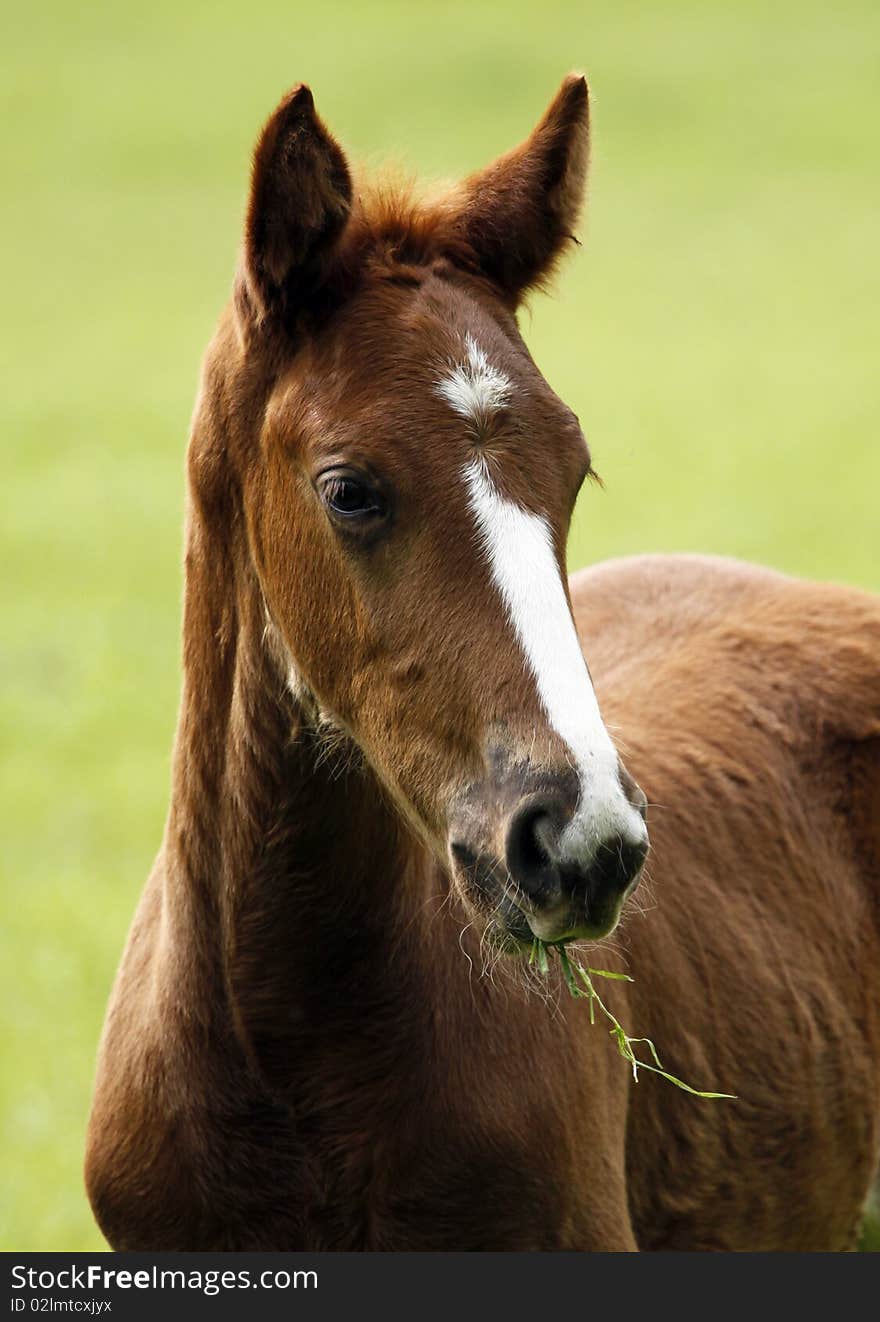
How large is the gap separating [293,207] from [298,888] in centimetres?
128

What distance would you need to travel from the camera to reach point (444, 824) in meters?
2.94

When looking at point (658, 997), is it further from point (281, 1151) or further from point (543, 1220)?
point (281, 1151)

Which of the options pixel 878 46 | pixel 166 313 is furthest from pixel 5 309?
pixel 878 46

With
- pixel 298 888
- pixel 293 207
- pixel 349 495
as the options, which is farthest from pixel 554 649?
pixel 293 207

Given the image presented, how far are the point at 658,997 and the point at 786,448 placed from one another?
16.5 m

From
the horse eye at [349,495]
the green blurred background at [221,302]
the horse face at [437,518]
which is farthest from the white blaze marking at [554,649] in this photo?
the green blurred background at [221,302]

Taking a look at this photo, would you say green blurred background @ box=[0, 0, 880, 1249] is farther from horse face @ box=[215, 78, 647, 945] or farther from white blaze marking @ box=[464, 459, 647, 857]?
white blaze marking @ box=[464, 459, 647, 857]

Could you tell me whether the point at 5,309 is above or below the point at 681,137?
below

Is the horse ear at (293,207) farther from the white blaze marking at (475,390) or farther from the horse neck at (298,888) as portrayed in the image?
the horse neck at (298,888)

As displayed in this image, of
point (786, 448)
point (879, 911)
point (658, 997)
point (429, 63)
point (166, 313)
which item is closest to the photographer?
point (658, 997)

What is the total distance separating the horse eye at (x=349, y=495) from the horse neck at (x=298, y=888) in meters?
0.38

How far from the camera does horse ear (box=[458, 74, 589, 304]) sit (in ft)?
10.8

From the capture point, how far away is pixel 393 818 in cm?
332

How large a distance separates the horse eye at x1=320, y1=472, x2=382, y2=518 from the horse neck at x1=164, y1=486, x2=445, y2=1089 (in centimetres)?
38
